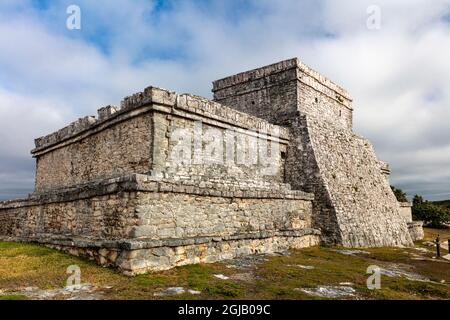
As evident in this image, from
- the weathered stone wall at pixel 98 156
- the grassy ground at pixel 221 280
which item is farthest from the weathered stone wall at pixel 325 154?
the weathered stone wall at pixel 98 156

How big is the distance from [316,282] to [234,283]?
1.80 meters

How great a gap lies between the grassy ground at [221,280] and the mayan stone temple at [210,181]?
1.74ft

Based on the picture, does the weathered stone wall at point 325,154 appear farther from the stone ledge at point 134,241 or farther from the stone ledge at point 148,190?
the stone ledge at point 134,241

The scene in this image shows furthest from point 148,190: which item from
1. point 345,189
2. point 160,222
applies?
point 345,189

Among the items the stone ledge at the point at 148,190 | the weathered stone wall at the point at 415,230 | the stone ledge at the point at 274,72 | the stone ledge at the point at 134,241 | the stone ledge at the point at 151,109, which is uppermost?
the stone ledge at the point at 274,72

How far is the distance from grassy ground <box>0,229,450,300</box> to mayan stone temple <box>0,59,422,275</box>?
531 mm

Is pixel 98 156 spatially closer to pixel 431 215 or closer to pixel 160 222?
pixel 160 222

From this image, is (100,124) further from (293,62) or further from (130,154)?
(293,62)

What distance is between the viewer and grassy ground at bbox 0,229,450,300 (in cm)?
630

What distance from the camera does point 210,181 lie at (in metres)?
11.2

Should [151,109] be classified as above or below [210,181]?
above

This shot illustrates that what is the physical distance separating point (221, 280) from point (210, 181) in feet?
14.1

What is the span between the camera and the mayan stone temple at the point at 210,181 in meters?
8.52
